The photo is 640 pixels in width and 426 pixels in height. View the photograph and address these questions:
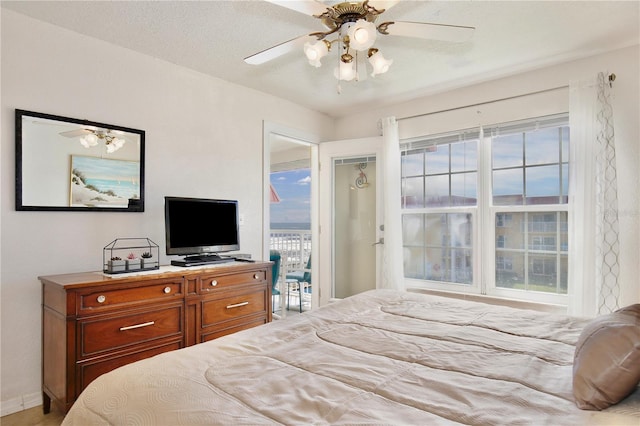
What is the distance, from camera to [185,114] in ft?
10.5

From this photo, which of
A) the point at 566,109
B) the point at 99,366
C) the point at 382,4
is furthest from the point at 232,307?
the point at 566,109

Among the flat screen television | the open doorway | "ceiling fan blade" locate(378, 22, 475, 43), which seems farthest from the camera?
the open doorway

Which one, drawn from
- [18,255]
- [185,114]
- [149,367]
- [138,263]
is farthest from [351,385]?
[185,114]

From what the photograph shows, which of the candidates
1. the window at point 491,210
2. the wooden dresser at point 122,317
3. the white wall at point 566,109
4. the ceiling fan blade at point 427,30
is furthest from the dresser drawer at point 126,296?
the white wall at point 566,109

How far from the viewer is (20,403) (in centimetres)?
234

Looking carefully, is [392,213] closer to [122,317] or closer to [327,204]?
[327,204]

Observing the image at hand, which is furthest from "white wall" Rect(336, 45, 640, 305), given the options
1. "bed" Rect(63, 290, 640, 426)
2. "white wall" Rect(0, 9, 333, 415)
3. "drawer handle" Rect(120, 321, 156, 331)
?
"drawer handle" Rect(120, 321, 156, 331)

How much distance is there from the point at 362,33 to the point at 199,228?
2.00 meters

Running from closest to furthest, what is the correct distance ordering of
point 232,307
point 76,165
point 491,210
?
point 76,165 < point 232,307 < point 491,210

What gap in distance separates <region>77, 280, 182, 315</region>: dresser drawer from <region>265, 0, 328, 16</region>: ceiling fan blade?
5.99 feet

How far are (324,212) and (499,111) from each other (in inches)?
83.8

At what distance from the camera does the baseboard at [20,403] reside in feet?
7.48

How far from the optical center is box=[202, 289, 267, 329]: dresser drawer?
275cm

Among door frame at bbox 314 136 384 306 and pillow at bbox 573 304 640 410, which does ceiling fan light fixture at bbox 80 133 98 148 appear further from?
pillow at bbox 573 304 640 410
